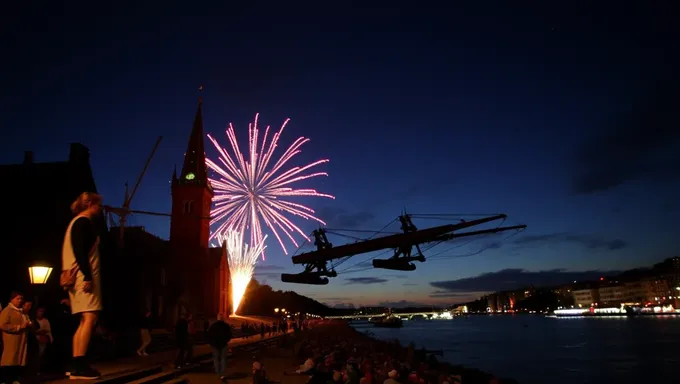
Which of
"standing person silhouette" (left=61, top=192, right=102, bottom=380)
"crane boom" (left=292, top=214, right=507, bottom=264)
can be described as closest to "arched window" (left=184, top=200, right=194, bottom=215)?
"crane boom" (left=292, top=214, right=507, bottom=264)

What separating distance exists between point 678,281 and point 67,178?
237756mm

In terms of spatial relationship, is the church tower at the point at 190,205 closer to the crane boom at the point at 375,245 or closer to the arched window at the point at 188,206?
the arched window at the point at 188,206

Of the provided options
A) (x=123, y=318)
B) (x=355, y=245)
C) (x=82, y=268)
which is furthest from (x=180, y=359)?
(x=123, y=318)

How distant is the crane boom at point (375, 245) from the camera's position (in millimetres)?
24125

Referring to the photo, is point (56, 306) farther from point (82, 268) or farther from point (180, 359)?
point (82, 268)

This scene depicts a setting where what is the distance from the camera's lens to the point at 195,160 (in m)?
72.3

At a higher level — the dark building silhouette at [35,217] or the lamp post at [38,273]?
the dark building silhouette at [35,217]

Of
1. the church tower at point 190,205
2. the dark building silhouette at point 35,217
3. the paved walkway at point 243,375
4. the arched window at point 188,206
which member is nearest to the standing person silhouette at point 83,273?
the paved walkway at point 243,375

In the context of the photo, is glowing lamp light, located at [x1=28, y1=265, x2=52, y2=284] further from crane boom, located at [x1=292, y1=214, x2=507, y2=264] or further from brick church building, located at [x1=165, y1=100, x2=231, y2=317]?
brick church building, located at [x1=165, y1=100, x2=231, y2=317]

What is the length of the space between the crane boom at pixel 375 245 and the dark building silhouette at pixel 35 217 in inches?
385

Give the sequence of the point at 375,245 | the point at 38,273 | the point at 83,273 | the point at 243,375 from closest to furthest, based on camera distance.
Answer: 1. the point at 83,273
2. the point at 38,273
3. the point at 243,375
4. the point at 375,245

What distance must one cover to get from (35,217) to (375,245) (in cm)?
1687

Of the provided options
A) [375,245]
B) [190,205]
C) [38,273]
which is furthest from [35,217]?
[190,205]

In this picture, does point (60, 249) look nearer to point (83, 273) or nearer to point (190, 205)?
point (83, 273)
